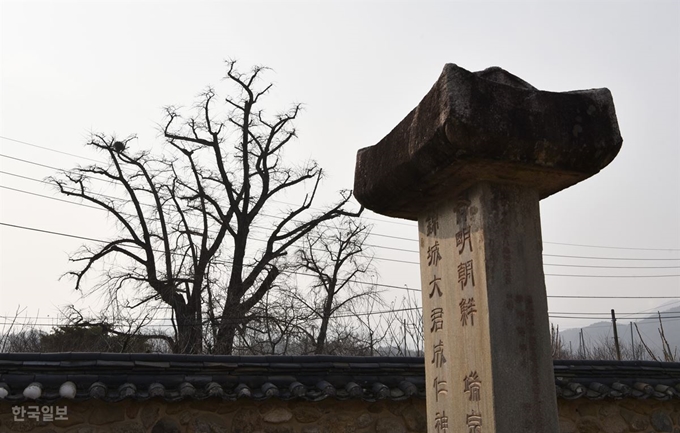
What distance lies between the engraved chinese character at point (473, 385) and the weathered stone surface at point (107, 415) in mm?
3877

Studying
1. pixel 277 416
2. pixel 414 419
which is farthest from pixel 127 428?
pixel 414 419

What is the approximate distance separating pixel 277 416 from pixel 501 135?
4.24 m

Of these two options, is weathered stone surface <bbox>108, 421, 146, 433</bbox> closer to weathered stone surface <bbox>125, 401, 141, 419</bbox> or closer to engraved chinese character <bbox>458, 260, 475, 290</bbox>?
weathered stone surface <bbox>125, 401, 141, 419</bbox>

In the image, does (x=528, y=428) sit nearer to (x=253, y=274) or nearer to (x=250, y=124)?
(x=253, y=274)

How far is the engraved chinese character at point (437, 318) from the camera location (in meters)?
3.68

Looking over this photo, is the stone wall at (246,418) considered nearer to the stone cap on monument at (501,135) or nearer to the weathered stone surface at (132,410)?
the weathered stone surface at (132,410)

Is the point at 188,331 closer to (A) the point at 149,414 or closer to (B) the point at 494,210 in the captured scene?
(A) the point at 149,414

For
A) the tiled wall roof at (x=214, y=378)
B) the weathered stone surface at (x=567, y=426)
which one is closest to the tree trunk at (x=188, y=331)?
the tiled wall roof at (x=214, y=378)

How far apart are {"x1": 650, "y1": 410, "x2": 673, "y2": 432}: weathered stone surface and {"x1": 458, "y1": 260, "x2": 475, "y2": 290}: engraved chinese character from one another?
575cm

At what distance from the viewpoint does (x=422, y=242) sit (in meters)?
4.02

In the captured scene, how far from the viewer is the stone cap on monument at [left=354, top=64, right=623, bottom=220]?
3.13 metres

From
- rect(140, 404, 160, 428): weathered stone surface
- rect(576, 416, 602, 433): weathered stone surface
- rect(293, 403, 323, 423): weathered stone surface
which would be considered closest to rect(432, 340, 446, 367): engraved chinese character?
rect(293, 403, 323, 423): weathered stone surface

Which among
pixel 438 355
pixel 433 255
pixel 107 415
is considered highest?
pixel 433 255

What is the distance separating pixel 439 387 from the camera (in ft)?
12.0
